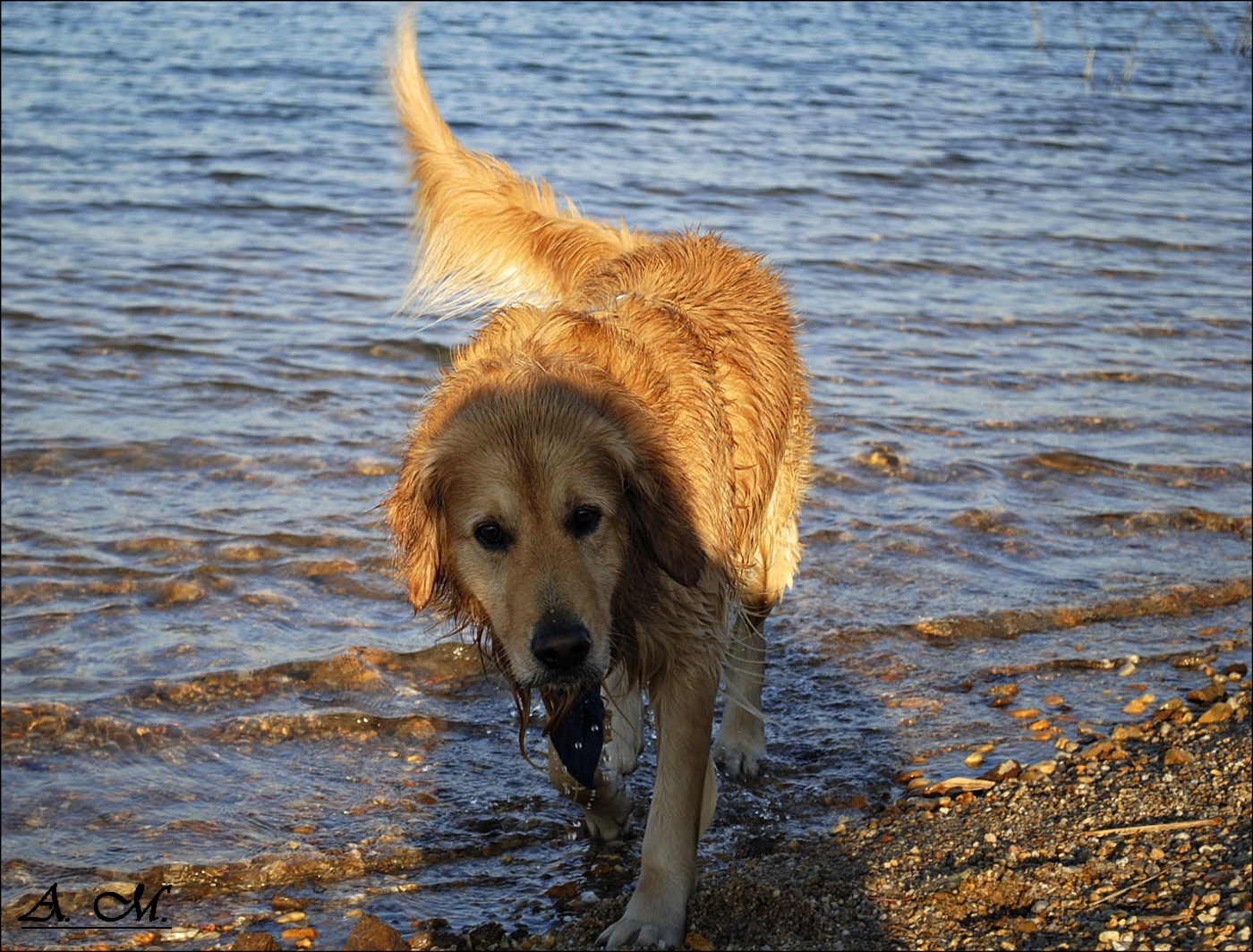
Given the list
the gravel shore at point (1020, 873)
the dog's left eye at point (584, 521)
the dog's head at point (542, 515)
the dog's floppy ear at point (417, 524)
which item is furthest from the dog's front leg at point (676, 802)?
the dog's floppy ear at point (417, 524)

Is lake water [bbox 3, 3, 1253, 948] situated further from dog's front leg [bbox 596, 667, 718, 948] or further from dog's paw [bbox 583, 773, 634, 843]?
dog's front leg [bbox 596, 667, 718, 948]

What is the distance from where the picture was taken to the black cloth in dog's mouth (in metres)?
3.61

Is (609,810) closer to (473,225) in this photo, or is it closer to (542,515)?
(542,515)

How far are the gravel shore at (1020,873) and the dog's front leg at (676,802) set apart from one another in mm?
122

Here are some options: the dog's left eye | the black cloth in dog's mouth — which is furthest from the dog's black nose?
the black cloth in dog's mouth

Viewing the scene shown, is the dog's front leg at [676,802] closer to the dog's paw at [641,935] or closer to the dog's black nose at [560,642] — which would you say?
the dog's paw at [641,935]

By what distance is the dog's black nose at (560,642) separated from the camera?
296 cm

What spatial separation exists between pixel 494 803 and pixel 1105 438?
425 cm

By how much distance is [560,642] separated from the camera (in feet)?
9.70

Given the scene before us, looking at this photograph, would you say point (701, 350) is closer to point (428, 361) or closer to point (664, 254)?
point (664, 254)

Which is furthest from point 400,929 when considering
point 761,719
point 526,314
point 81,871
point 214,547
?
point 214,547

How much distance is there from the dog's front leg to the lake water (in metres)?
0.31

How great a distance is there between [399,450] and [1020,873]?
2.35 m

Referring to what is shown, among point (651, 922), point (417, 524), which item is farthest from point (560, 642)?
point (651, 922)
